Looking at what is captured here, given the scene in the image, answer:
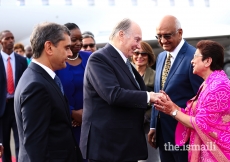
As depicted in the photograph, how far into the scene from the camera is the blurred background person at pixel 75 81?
3875mm

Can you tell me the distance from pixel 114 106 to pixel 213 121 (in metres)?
0.73

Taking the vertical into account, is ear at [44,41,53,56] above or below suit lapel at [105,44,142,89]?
above

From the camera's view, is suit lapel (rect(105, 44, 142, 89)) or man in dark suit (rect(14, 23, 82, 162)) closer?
man in dark suit (rect(14, 23, 82, 162))

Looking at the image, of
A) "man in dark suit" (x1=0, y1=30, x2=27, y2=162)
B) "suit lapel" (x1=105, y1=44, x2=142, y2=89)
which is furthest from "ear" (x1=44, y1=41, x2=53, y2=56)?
"man in dark suit" (x1=0, y1=30, x2=27, y2=162)

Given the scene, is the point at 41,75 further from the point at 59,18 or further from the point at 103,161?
the point at 59,18

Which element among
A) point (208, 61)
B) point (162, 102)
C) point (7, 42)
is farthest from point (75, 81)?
point (7, 42)

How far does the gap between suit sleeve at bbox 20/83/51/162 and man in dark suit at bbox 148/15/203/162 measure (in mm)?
1453

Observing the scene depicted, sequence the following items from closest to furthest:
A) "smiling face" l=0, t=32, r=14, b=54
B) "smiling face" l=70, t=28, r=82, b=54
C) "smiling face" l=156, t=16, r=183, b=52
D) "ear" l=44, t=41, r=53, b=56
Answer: "ear" l=44, t=41, r=53, b=56 → "smiling face" l=156, t=16, r=183, b=52 → "smiling face" l=70, t=28, r=82, b=54 → "smiling face" l=0, t=32, r=14, b=54

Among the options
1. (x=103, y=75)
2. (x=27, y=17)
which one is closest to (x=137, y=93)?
(x=103, y=75)

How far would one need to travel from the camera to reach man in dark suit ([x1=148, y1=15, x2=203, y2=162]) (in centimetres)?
346

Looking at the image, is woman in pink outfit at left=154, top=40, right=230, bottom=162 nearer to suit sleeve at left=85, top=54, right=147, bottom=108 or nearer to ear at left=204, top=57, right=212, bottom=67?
ear at left=204, top=57, right=212, bottom=67

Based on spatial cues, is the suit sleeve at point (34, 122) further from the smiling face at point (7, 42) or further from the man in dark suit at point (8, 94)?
the smiling face at point (7, 42)

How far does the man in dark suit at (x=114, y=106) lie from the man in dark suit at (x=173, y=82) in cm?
50

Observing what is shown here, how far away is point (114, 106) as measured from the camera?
297 centimetres
